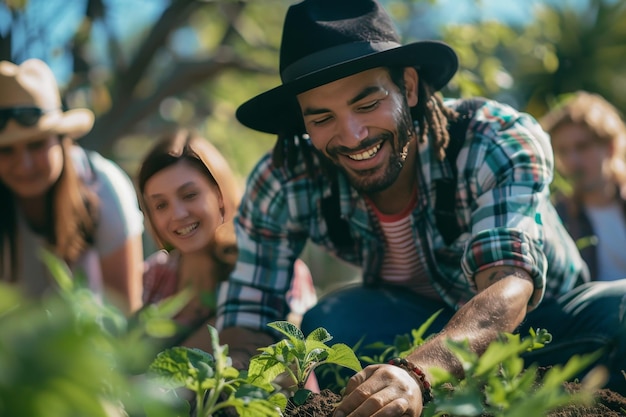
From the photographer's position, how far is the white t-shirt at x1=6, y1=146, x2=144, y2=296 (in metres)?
4.32

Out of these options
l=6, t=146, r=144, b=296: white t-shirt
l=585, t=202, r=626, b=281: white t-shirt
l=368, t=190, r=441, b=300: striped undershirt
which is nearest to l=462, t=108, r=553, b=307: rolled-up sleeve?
l=368, t=190, r=441, b=300: striped undershirt

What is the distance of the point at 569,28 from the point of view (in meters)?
17.5

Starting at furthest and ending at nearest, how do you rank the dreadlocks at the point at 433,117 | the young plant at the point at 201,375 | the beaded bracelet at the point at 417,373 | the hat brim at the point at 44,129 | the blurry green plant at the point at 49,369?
the hat brim at the point at 44,129, the dreadlocks at the point at 433,117, the beaded bracelet at the point at 417,373, the young plant at the point at 201,375, the blurry green plant at the point at 49,369

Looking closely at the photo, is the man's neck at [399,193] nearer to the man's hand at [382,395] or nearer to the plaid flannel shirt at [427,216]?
the plaid flannel shirt at [427,216]

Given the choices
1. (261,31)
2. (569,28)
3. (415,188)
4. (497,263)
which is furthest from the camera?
(569,28)

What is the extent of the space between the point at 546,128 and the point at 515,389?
16.3 feet

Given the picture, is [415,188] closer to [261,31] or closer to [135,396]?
[135,396]

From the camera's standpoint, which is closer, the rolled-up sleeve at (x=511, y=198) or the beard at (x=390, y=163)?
the rolled-up sleeve at (x=511, y=198)

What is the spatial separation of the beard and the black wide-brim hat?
180 mm

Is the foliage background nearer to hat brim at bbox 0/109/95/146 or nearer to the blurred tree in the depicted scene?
hat brim at bbox 0/109/95/146

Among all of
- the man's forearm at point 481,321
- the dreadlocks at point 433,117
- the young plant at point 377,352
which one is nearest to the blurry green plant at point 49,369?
the man's forearm at point 481,321

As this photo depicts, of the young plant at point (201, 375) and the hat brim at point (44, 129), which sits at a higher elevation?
the hat brim at point (44, 129)

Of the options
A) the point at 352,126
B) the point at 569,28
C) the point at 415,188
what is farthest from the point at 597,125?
the point at 569,28

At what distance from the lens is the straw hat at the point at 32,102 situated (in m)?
4.27
